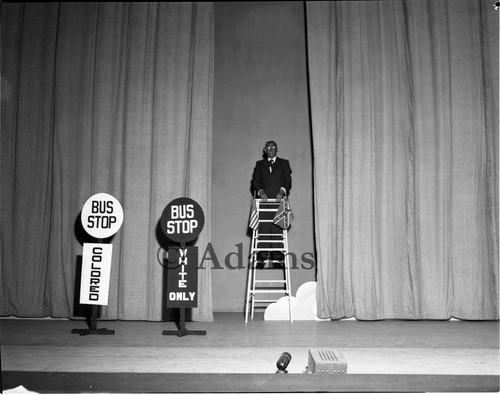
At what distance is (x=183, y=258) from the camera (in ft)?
12.9

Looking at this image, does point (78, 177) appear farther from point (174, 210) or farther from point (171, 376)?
point (171, 376)

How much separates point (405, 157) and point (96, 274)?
3.16m

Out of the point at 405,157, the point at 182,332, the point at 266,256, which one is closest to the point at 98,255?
the point at 182,332

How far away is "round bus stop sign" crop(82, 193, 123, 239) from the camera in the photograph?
13.1 ft

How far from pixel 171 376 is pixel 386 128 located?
3392 mm

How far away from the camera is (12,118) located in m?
5.00

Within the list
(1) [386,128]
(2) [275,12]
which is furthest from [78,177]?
(1) [386,128]

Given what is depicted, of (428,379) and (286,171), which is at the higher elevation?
(286,171)

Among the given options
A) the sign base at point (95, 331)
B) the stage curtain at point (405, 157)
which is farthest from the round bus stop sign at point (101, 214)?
the stage curtain at point (405, 157)

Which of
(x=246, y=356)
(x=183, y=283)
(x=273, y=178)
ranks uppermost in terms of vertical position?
(x=273, y=178)

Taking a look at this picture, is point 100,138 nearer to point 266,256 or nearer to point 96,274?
point 96,274

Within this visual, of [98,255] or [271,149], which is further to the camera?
[271,149]

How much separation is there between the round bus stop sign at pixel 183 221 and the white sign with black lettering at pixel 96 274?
50 centimetres

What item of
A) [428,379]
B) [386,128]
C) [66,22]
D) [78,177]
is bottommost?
[428,379]
